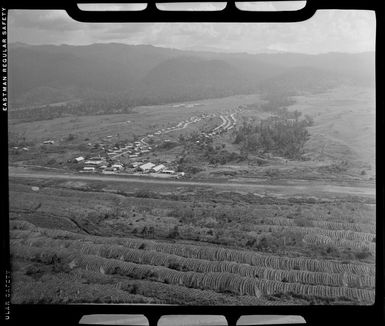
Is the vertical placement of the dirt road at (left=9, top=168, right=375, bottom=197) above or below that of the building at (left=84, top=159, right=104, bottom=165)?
below

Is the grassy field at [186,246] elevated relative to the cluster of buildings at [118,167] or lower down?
lower down

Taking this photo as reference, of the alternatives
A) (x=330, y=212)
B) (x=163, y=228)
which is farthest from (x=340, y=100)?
(x=163, y=228)

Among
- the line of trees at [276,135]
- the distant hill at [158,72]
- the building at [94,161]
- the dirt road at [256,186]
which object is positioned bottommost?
the dirt road at [256,186]

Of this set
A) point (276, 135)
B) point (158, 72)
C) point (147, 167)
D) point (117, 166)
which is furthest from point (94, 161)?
point (276, 135)

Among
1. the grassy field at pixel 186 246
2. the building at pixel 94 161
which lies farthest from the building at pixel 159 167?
the building at pixel 94 161

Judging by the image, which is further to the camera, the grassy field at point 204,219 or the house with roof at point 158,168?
the house with roof at point 158,168

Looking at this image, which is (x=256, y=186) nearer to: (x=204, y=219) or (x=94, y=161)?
(x=204, y=219)

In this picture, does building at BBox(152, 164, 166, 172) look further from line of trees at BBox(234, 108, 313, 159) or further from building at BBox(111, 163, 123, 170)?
line of trees at BBox(234, 108, 313, 159)

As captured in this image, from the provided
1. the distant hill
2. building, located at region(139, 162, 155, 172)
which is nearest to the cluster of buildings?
building, located at region(139, 162, 155, 172)

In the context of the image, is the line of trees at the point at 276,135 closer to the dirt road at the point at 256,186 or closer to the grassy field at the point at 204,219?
the grassy field at the point at 204,219
